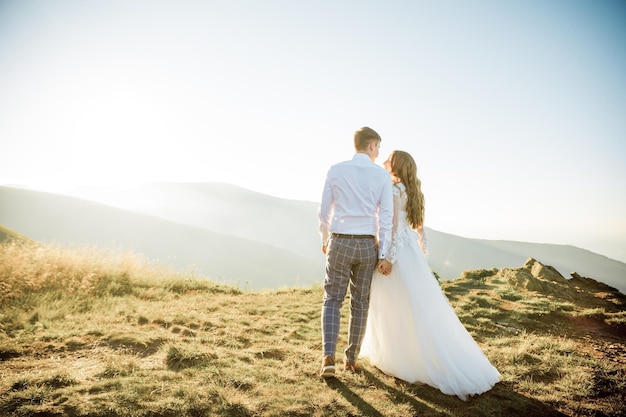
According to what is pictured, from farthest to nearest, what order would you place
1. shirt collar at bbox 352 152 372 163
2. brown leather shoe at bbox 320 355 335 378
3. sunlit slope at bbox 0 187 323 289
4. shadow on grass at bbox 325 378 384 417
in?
sunlit slope at bbox 0 187 323 289, shirt collar at bbox 352 152 372 163, brown leather shoe at bbox 320 355 335 378, shadow on grass at bbox 325 378 384 417

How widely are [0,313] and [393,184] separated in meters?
6.50

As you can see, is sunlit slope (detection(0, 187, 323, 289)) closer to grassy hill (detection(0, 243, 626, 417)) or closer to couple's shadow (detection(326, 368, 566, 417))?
grassy hill (detection(0, 243, 626, 417))

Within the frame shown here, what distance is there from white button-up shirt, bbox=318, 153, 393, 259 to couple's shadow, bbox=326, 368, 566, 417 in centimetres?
141

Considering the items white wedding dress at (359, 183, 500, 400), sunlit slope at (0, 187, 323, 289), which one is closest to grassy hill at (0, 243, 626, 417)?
white wedding dress at (359, 183, 500, 400)

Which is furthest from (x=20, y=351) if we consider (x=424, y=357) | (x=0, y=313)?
(x=424, y=357)

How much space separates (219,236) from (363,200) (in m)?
93.4

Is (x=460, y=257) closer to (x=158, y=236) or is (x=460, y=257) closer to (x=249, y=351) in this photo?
(x=158, y=236)

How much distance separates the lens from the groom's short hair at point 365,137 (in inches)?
155

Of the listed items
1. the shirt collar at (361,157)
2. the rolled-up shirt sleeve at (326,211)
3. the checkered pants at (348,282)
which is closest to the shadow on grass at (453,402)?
the checkered pants at (348,282)

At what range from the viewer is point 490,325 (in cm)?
627

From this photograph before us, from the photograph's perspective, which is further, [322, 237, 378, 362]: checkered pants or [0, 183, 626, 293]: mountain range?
[0, 183, 626, 293]: mountain range

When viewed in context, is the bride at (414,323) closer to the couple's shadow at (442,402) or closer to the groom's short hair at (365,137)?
the couple's shadow at (442,402)

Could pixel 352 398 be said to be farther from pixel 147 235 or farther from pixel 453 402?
pixel 147 235

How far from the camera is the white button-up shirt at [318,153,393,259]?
12.3 ft
